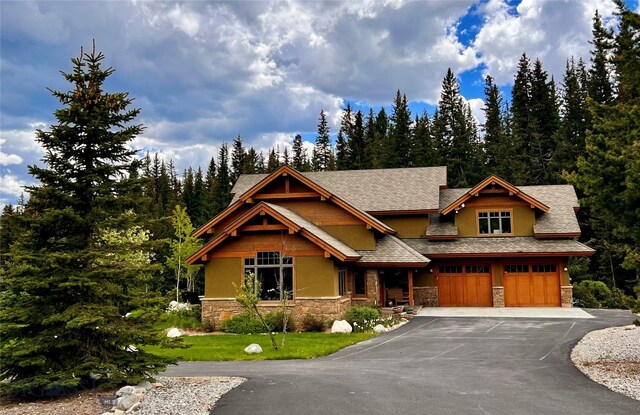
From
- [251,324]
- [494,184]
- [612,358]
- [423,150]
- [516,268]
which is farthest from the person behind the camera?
[423,150]

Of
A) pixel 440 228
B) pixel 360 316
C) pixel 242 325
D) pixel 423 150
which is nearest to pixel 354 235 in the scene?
pixel 360 316

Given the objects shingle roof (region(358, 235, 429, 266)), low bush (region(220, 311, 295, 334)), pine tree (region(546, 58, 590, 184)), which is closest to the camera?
low bush (region(220, 311, 295, 334))

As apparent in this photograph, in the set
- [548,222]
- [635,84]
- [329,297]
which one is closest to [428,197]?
[548,222]

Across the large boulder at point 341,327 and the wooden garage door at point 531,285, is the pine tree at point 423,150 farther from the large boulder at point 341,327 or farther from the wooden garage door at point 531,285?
the large boulder at point 341,327

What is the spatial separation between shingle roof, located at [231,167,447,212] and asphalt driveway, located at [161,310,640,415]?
12588mm

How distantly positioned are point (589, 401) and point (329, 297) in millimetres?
13661

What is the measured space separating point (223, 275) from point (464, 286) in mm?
14064

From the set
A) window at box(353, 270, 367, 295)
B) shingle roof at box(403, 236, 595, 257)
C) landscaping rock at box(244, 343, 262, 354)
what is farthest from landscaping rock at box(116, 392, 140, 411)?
shingle roof at box(403, 236, 595, 257)

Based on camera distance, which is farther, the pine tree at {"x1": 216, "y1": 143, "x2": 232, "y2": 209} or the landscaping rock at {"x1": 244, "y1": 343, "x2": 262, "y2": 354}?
the pine tree at {"x1": 216, "y1": 143, "x2": 232, "y2": 209}

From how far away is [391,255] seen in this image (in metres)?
25.8

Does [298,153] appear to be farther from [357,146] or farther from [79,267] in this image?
[79,267]

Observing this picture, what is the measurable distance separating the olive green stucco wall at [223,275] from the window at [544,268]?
53.5 feet

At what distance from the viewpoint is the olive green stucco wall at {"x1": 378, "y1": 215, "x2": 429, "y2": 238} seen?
30953 mm

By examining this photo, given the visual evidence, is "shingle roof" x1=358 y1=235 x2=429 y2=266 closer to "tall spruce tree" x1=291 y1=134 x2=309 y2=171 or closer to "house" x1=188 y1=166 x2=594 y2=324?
"house" x1=188 y1=166 x2=594 y2=324
